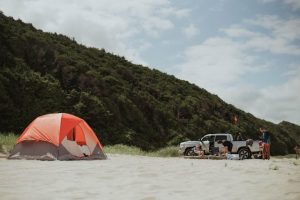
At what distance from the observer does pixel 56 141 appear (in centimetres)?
1566

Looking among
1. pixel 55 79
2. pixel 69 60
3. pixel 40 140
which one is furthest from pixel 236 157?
pixel 69 60

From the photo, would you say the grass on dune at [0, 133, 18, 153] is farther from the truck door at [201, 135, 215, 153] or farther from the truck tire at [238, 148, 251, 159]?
the truck tire at [238, 148, 251, 159]

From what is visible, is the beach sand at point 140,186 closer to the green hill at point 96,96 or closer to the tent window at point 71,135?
the tent window at point 71,135

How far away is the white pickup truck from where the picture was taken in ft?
79.3

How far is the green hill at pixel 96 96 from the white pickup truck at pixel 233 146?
40.0 ft

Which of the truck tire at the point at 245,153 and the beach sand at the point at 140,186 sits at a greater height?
the truck tire at the point at 245,153

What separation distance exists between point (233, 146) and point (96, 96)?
67.1ft

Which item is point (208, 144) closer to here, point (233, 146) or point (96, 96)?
point (233, 146)

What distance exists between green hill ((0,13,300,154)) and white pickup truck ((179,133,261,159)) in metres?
12.2

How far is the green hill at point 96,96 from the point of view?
35906 mm

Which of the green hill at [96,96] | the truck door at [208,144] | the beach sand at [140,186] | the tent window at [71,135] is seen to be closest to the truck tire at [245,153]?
the truck door at [208,144]

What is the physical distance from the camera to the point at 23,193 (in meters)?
7.27

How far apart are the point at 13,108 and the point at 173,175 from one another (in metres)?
25.6

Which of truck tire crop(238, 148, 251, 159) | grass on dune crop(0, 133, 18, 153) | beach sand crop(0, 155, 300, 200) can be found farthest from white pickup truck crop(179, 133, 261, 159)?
beach sand crop(0, 155, 300, 200)
